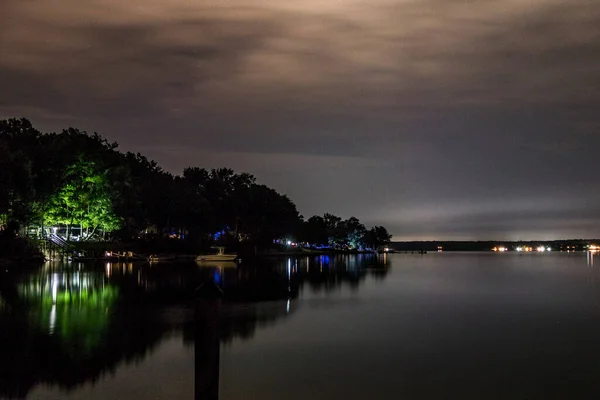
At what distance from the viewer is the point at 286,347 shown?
2130 centimetres

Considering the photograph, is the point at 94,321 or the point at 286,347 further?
the point at 94,321

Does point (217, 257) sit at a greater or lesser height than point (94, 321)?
greater

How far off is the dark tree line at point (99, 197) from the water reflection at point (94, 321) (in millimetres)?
27565

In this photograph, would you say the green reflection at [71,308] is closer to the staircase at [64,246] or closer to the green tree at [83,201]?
the staircase at [64,246]

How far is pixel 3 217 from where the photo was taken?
7119cm

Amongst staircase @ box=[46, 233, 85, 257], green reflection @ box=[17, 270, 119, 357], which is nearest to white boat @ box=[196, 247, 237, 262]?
staircase @ box=[46, 233, 85, 257]

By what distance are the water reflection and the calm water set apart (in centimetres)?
7

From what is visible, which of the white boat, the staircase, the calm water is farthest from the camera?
the white boat

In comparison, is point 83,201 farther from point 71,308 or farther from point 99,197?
point 71,308

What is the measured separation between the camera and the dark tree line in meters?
70.9

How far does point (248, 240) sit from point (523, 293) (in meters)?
105

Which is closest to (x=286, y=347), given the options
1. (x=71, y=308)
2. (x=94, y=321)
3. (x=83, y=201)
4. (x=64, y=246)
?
(x=94, y=321)

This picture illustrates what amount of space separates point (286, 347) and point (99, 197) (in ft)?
235

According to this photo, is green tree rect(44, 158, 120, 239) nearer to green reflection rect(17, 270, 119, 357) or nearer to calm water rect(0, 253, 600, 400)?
green reflection rect(17, 270, 119, 357)
